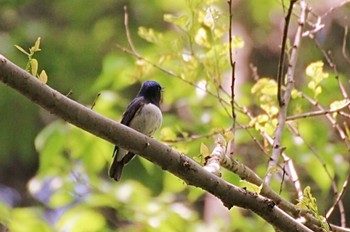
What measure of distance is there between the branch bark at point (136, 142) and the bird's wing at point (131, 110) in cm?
157

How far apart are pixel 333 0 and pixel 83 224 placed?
2644 mm

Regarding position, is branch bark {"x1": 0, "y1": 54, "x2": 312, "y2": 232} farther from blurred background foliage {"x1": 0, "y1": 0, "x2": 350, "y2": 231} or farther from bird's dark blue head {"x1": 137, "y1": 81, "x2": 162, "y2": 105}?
bird's dark blue head {"x1": 137, "y1": 81, "x2": 162, "y2": 105}

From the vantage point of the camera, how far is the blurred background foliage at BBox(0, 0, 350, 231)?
313cm

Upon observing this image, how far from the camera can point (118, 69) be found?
4.40 meters

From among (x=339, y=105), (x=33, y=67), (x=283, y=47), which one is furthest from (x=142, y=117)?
(x=33, y=67)

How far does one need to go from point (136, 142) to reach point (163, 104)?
11.6 ft

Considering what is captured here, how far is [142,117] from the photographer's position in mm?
3660

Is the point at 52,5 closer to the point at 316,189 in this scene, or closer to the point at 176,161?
the point at 316,189

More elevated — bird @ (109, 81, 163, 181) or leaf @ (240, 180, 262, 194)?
bird @ (109, 81, 163, 181)

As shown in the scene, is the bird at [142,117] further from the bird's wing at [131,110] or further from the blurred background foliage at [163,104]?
the blurred background foliage at [163,104]

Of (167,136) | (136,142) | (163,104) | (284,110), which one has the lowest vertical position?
(136,142)

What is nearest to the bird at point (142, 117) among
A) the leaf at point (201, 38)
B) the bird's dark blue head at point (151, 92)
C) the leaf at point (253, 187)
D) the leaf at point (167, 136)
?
the bird's dark blue head at point (151, 92)

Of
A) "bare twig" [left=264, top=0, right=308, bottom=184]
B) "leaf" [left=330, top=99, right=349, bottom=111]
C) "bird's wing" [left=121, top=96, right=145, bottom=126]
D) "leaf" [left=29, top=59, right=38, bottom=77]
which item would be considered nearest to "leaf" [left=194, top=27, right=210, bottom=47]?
"bare twig" [left=264, top=0, right=308, bottom=184]

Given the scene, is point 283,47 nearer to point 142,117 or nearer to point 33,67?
point 33,67
